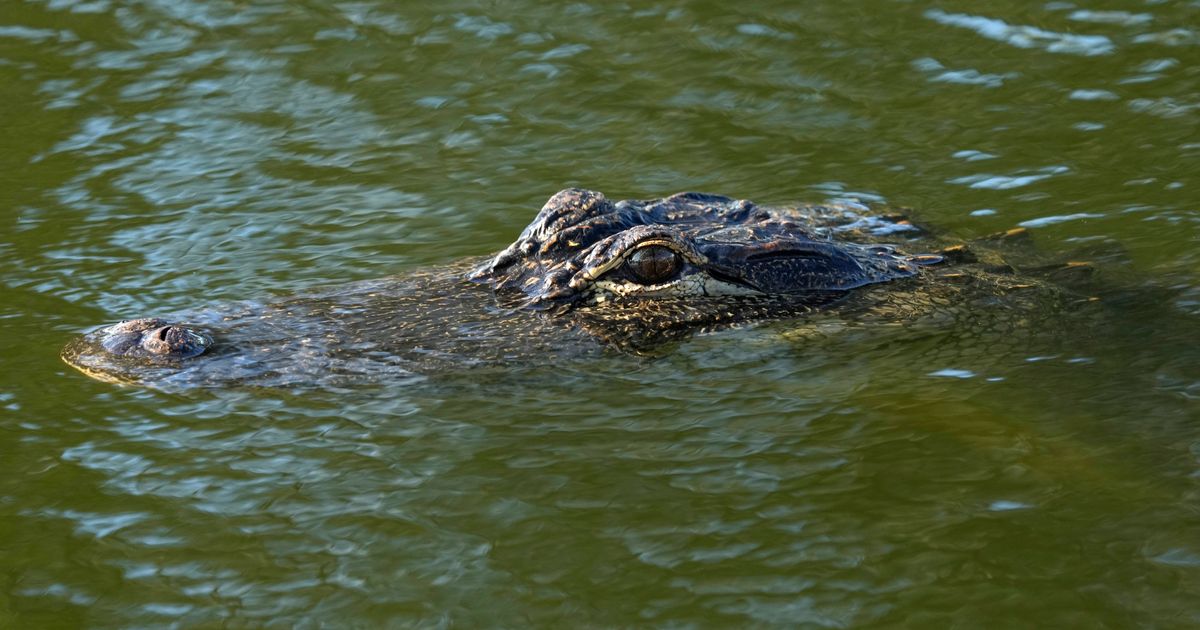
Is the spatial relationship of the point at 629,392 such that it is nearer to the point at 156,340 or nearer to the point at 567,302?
the point at 567,302

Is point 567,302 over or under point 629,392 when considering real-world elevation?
over

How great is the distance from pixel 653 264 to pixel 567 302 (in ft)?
1.17

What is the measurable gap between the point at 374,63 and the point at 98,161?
204cm

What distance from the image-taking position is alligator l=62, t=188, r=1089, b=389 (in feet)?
17.0

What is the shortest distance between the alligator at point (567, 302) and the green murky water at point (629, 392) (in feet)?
0.51

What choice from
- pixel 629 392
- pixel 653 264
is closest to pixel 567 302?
pixel 653 264

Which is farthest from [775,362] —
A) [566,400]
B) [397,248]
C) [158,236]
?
[158,236]

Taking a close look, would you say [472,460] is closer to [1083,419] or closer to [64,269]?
[1083,419]

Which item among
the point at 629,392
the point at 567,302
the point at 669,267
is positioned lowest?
the point at 629,392

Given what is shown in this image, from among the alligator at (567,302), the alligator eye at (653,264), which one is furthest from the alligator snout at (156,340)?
the alligator eye at (653,264)

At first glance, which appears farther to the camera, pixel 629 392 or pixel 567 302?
pixel 567 302

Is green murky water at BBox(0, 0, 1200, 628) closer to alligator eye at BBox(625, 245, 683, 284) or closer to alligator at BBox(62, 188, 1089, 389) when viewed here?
alligator at BBox(62, 188, 1089, 389)

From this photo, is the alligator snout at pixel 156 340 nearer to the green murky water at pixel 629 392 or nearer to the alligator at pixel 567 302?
the alligator at pixel 567 302

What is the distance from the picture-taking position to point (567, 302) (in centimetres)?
546
